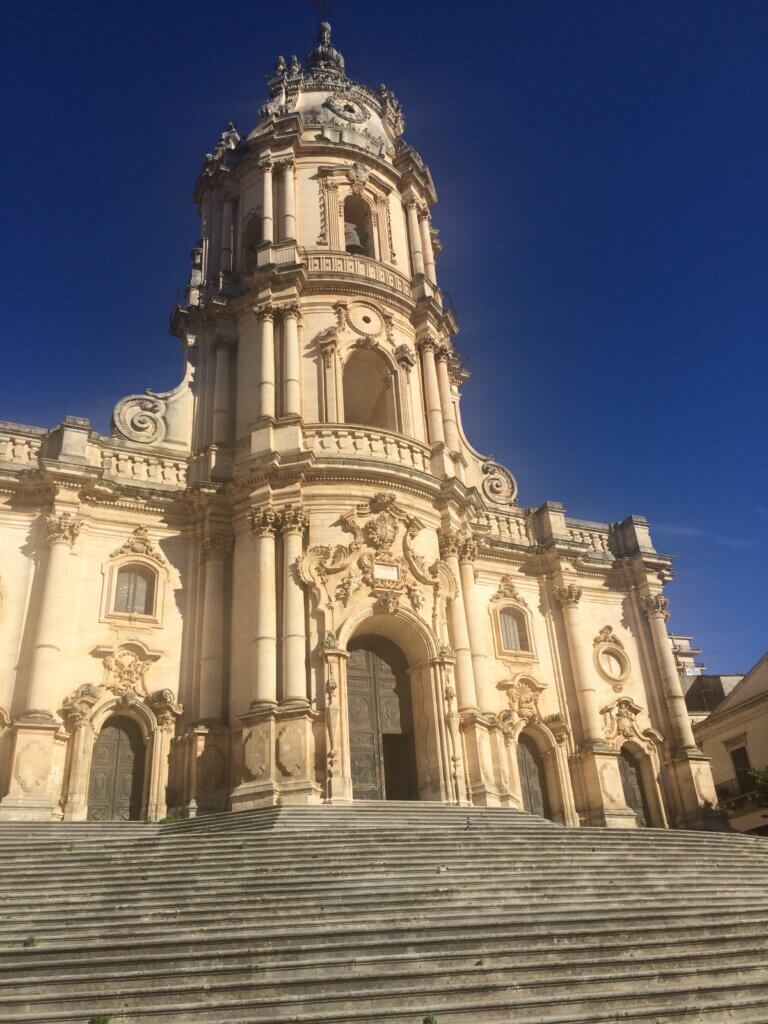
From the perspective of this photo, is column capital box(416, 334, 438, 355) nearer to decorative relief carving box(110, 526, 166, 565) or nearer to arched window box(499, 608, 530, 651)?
arched window box(499, 608, 530, 651)

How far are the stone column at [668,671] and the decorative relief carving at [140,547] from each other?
16.5m

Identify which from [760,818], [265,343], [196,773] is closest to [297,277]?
[265,343]

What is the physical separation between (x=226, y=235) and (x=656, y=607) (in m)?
20.0

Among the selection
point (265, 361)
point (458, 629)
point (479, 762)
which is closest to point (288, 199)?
point (265, 361)

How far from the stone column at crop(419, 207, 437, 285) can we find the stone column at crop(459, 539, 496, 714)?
36.4 feet

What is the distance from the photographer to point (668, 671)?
28297 millimetres

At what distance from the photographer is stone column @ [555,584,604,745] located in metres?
26.3

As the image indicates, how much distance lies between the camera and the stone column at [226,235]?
97.9 feet

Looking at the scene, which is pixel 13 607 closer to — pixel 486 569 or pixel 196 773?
pixel 196 773

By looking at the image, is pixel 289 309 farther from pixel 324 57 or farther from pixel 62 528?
pixel 324 57

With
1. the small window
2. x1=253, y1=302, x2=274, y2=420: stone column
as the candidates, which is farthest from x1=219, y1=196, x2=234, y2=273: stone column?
the small window

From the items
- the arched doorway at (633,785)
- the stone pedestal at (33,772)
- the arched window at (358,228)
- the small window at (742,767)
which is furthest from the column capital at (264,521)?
the small window at (742,767)

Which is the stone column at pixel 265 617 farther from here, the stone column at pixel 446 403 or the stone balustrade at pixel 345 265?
the stone balustrade at pixel 345 265

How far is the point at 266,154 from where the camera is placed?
29.8 meters
